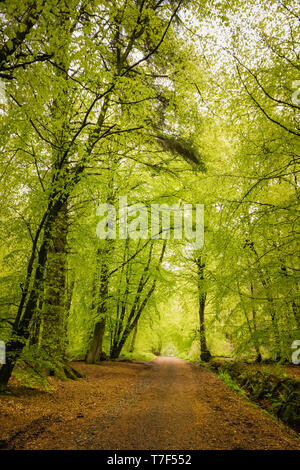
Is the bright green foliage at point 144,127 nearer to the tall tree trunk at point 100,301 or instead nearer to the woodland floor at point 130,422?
the woodland floor at point 130,422

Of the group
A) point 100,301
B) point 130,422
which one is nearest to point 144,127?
point 130,422

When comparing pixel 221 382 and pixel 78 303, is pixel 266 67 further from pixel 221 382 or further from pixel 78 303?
pixel 221 382

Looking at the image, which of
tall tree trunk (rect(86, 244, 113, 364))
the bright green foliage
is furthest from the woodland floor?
tall tree trunk (rect(86, 244, 113, 364))

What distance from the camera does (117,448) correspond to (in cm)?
274

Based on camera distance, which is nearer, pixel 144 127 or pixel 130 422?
pixel 130 422

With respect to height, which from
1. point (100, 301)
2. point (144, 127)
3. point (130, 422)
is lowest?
point (130, 422)

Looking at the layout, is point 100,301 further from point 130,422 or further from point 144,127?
point 144,127

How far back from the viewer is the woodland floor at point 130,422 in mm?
2889

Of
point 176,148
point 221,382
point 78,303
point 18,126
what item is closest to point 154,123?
point 176,148

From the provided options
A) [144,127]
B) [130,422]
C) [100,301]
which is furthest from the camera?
[100,301]

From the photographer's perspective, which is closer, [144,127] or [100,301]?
[144,127]

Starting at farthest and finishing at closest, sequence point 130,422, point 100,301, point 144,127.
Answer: point 100,301, point 144,127, point 130,422

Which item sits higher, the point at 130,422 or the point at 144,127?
the point at 144,127

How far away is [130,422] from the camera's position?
3.61 metres
